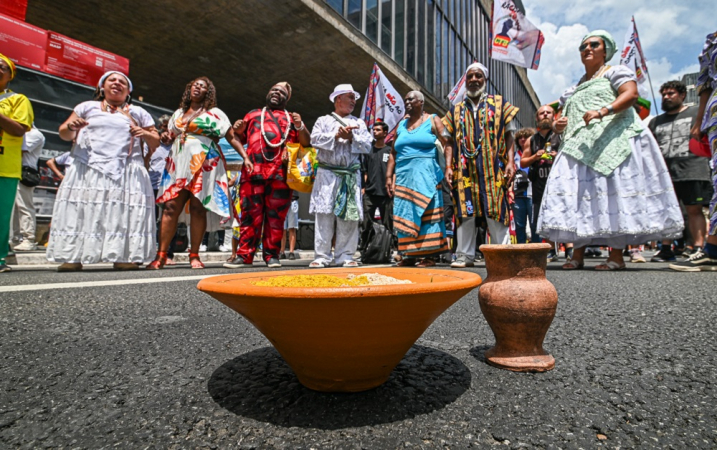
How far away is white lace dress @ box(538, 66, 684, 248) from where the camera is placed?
3037mm

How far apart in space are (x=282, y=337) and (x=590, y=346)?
93 cm

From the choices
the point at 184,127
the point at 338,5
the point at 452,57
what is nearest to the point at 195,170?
the point at 184,127

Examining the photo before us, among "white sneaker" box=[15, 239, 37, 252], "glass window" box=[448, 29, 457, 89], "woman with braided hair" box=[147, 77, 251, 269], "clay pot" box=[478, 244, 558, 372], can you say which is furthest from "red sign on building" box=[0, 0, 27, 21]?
"glass window" box=[448, 29, 457, 89]

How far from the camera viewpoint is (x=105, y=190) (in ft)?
11.4

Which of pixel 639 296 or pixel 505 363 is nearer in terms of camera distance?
pixel 505 363

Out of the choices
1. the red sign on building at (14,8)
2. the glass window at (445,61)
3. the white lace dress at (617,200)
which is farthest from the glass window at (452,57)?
the white lace dress at (617,200)

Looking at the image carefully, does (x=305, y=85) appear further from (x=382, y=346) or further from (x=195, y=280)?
(x=382, y=346)

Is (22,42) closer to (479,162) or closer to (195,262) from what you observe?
(195,262)

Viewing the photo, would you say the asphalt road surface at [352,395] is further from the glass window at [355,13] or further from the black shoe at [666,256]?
the glass window at [355,13]

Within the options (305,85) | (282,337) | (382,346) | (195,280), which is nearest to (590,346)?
(382,346)

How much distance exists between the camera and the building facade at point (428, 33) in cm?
1028

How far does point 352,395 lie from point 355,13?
10.5 metres

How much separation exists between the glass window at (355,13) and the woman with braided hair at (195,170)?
264 inches

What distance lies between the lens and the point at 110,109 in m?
3.58
